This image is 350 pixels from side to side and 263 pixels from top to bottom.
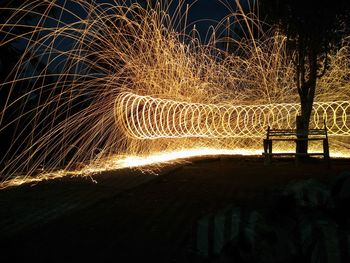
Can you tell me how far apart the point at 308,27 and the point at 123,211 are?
332 inches

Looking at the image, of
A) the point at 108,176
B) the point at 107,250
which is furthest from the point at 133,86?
the point at 107,250

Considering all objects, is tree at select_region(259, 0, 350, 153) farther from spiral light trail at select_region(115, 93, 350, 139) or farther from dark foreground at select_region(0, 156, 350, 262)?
dark foreground at select_region(0, 156, 350, 262)

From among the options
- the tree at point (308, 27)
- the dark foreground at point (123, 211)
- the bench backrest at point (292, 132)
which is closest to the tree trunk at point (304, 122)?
the tree at point (308, 27)

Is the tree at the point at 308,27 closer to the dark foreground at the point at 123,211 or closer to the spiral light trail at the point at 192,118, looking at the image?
the spiral light trail at the point at 192,118

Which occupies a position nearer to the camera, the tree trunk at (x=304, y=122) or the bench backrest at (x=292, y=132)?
the bench backrest at (x=292, y=132)

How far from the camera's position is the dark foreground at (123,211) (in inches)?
177

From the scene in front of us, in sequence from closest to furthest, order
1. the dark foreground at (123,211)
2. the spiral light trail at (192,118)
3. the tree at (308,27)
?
the dark foreground at (123,211) → the tree at (308,27) → the spiral light trail at (192,118)

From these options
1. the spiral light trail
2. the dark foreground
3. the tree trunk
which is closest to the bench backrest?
the tree trunk

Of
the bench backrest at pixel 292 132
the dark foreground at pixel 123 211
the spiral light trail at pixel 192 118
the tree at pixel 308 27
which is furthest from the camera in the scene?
the spiral light trail at pixel 192 118

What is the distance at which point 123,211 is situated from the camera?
20.6ft

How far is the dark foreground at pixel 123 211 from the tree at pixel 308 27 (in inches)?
128

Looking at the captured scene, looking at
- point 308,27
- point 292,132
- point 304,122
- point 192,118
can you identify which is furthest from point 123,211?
point 192,118

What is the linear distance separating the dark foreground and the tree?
324 cm

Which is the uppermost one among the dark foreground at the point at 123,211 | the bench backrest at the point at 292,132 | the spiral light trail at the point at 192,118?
the spiral light trail at the point at 192,118
